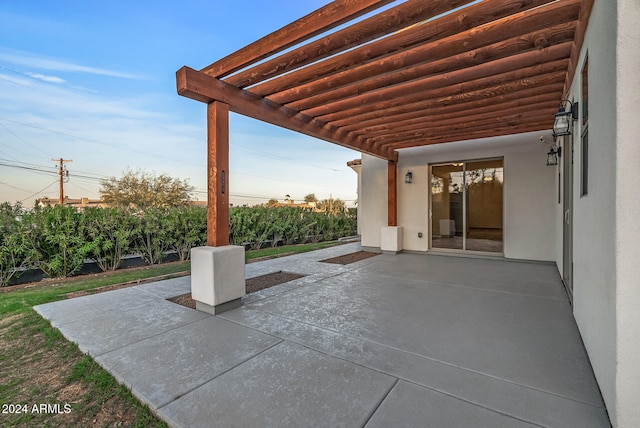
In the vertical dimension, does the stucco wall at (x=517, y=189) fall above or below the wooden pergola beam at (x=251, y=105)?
below

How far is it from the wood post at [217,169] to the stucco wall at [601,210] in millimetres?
3494

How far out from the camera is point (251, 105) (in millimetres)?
4051

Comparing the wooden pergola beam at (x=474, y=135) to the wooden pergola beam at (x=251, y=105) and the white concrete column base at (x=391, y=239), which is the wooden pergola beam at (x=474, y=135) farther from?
the white concrete column base at (x=391, y=239)

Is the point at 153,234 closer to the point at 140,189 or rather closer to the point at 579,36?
the point at 579,36

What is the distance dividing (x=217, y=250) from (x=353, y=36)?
276 cm

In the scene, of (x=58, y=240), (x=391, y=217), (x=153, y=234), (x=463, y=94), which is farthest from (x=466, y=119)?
(x=58, y=240)

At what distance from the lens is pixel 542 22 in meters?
2.59

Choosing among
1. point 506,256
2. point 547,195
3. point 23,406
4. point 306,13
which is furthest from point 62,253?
point 547,195

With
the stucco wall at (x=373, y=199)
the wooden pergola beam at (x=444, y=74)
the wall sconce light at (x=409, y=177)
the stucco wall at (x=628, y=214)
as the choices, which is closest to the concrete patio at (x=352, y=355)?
the stucco wall at (x=628, y=214)

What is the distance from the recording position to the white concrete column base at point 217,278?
11.0ft

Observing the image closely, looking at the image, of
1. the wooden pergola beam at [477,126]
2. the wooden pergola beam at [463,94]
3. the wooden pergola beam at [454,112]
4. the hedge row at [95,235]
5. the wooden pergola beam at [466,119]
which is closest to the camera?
the wooden pergola beam at [463,94]

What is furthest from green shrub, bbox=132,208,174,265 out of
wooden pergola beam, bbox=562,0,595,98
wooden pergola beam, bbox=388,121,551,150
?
wooden pergola beam, bbox=562,0,595,98

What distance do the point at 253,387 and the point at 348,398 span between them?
645 millimetres

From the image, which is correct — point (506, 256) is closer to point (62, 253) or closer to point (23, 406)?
point (23, 406)
